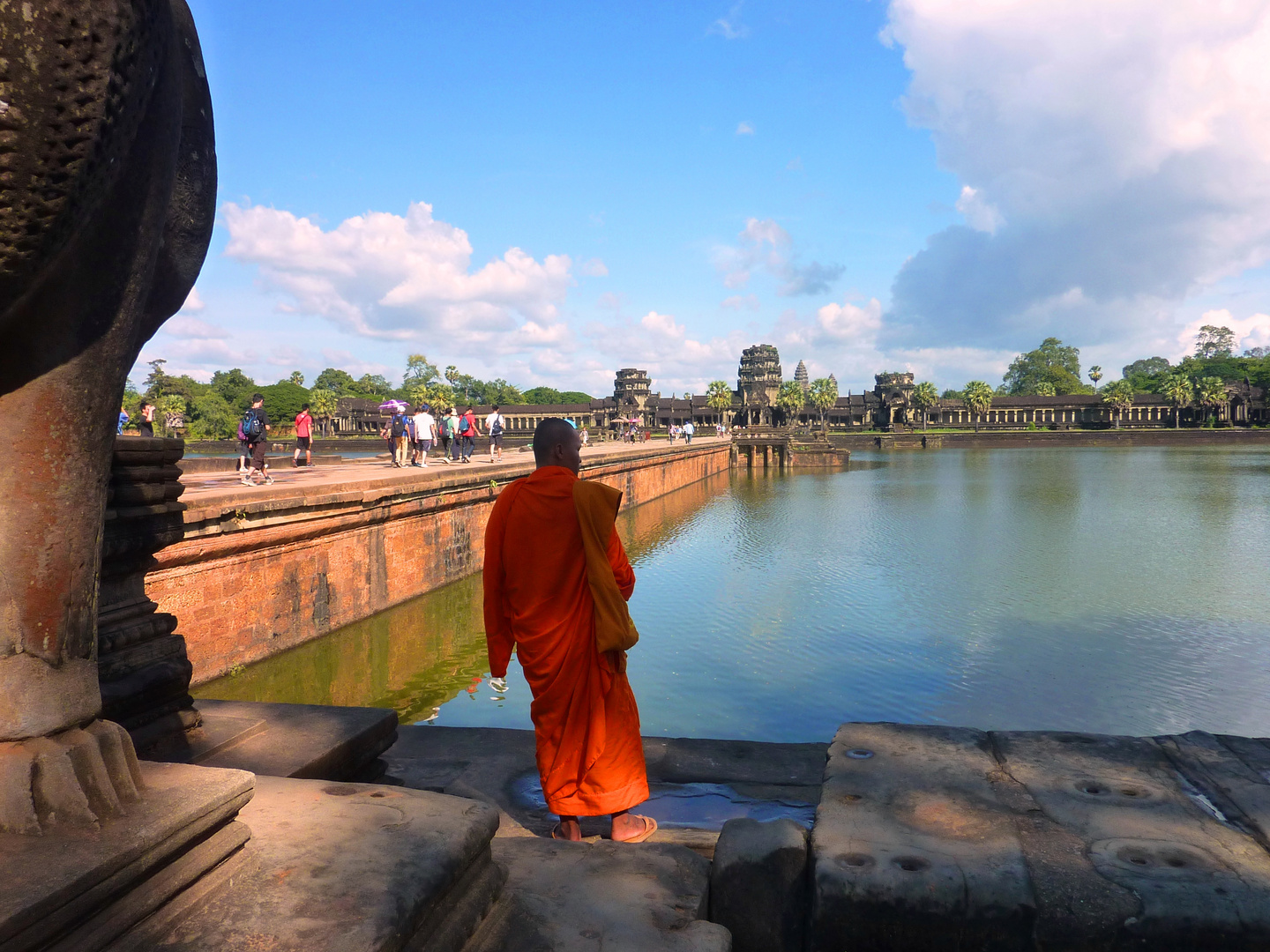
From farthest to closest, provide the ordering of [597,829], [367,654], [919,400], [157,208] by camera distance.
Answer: [919,400] < [367,654] < [597,829] < [157,208]

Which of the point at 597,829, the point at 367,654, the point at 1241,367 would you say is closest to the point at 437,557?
the point at 367,654

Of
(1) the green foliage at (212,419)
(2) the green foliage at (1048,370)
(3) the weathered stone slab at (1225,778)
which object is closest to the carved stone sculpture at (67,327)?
(3) the weathered stone slab at (1225,778)

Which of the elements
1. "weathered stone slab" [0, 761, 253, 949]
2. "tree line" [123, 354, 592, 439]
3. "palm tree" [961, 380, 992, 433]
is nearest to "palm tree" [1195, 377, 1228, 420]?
"palm tree" [961, 380, 992, 433]

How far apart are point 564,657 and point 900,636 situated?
7.23 m

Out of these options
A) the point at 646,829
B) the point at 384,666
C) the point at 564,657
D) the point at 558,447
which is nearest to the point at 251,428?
the point at 384,666

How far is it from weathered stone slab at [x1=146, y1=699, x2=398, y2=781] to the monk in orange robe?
0.59m

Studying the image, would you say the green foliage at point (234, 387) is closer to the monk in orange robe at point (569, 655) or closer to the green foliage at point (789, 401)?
the green foliage at point (789, 401)

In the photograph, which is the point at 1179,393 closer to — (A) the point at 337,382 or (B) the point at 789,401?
(B) the point at 789,401

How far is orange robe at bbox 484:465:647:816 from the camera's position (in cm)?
286

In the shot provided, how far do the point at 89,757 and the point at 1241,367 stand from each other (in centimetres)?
11339

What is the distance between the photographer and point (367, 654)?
822 cm

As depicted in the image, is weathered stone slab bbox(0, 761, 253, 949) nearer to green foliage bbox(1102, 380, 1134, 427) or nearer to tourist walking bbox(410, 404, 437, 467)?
tourist walking bbox(410, 404, 437, 467)

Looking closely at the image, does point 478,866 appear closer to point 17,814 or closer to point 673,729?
point 17,814

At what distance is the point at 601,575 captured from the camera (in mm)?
2896
